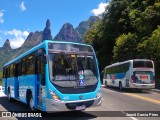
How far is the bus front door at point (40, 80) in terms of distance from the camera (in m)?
12.0

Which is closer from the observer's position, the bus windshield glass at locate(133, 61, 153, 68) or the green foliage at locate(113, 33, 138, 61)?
the bus windshield glass at locate(133, 61, 153, 68)

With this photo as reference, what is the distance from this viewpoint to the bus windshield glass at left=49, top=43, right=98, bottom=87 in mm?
11680

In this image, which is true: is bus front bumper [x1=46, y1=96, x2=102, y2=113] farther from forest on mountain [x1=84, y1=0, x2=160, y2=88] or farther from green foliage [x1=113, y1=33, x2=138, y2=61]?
green foliage [x1=113, y1=33, x2=138, y2=61]

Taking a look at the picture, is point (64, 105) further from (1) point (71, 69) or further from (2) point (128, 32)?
(2) point (128, 32)

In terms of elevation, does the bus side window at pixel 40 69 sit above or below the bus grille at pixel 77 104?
above

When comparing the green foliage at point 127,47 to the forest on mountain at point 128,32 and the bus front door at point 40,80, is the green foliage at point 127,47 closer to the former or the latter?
the forest on mountain at point 128,32

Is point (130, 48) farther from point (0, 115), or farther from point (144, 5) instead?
point (0, 115)

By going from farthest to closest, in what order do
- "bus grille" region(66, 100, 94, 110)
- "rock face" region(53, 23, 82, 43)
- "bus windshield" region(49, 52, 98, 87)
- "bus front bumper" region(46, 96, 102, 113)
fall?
"rock face" region(53, 23, 82, 43)
"bus windshield" region(49, 52, 98, 87)
"bus grille" region(66, 100, 94, 110)
"bus front bumper" region(46, 96, 102, 113)

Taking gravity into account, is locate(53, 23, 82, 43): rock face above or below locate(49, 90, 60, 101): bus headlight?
above

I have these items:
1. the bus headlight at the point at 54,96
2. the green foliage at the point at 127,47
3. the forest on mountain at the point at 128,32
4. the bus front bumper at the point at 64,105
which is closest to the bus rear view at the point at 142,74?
the forest on mountain at the point at 128,32

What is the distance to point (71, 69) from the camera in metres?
12.0

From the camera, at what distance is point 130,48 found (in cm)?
4634

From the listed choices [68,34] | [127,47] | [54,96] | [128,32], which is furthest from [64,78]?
[68,34]

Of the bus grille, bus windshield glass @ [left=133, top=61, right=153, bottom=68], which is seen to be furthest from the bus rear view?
the bus grille
